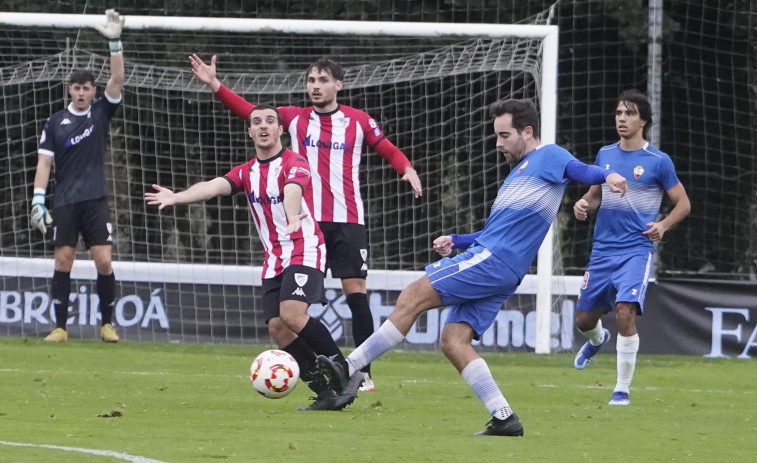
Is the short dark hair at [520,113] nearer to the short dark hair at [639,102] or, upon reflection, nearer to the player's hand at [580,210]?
the player's hand at [580,210]

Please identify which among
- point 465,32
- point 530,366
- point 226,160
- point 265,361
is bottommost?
point 530,366

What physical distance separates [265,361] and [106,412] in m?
0.93

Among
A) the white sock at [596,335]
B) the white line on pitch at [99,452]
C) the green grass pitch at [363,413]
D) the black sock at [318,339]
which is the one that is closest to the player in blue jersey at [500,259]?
the green grass pitch at [363,413]

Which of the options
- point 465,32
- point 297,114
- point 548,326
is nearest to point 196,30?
point 465,32

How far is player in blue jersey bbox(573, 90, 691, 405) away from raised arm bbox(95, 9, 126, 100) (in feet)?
13.6

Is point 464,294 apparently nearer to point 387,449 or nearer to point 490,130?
point 387,449

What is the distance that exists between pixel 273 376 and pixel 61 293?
206 inches

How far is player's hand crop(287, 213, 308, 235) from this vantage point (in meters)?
7.78

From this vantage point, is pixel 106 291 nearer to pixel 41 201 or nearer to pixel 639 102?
pixel 41 201

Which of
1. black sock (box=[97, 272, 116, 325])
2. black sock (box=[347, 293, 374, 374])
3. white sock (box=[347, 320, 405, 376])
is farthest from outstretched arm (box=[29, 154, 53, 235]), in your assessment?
white sock (box=[347, 320, 405, 376])

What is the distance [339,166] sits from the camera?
9.88m

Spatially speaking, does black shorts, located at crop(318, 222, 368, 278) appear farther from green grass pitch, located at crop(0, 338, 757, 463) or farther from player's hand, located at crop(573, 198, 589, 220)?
player's hand, located at crop(573, 198, 589, 220)

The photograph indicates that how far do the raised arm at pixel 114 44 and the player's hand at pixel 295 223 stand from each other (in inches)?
148

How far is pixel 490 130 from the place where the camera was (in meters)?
14.9
